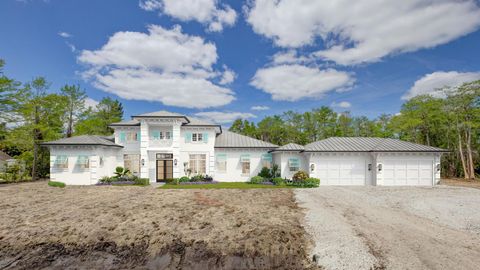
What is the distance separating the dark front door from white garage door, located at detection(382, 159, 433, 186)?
Result: 1931 centimetres

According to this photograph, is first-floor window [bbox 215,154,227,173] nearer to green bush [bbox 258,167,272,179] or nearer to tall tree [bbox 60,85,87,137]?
green bush [bbox 258,167,272,179]

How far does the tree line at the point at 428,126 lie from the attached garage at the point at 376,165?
17.0ft

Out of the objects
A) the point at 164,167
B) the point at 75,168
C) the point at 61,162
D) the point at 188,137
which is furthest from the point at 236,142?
the point at 61,162

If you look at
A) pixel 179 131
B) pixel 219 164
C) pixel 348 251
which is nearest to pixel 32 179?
pixel 179 131

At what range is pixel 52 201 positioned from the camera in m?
12.1

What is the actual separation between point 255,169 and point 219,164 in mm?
3623

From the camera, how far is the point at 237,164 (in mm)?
20969

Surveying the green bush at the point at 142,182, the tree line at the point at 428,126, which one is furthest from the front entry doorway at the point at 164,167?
the tree line at the point at 428,126

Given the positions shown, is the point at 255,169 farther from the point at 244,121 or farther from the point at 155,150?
the point at 244,121

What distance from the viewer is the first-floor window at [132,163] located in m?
20.2

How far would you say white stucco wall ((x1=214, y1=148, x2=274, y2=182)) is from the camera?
20.8m

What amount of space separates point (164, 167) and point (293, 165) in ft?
40.4

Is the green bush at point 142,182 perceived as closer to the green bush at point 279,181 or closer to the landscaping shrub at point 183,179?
the landscaping shrub at point 183,179

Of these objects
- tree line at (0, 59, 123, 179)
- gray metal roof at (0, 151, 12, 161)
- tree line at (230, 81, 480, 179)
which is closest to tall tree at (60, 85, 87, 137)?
tree line at (0, 59, 123, 179)
